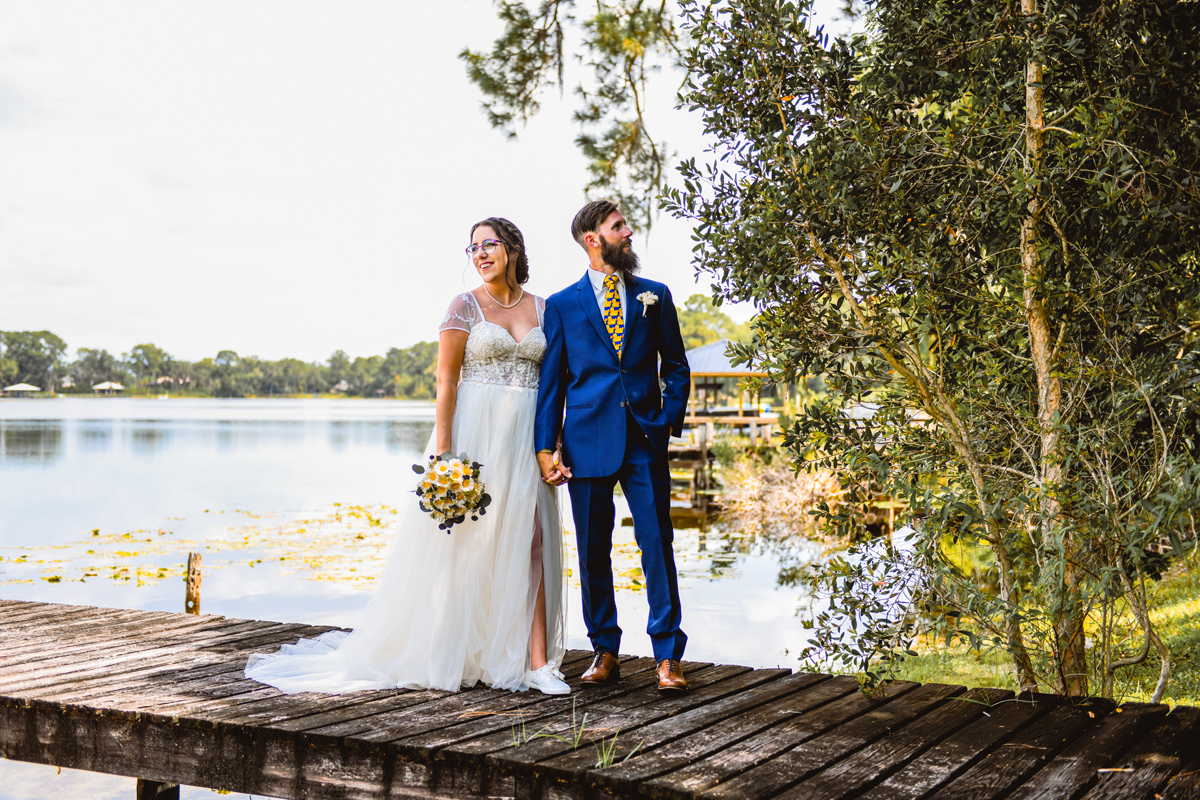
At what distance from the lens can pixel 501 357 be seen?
12.8ft

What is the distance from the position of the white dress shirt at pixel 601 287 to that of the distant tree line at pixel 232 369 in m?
69.2

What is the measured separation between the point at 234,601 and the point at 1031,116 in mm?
12236

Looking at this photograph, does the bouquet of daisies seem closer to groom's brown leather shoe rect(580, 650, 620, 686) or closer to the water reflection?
groom's brown leather shoe rect(580, 650, 620, 686)

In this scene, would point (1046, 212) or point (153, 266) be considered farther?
point (153, 266)

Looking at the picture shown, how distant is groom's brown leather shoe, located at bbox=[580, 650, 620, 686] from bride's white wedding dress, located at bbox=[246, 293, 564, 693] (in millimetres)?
192

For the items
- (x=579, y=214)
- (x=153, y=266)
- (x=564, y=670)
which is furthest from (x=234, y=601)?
(x=153, y=266)

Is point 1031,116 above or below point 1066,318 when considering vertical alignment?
above

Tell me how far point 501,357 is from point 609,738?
1.71 meters

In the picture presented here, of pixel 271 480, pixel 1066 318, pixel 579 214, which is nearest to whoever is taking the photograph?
pixel 1066 318

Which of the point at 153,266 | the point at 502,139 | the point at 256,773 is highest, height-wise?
the point at 153,266

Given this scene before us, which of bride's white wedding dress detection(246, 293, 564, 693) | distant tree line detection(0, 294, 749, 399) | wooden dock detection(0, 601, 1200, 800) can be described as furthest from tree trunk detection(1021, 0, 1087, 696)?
distant tree line detection(0, 294, 749, 399)

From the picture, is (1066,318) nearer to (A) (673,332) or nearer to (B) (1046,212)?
(B) (1046,212)

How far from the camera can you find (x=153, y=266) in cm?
7125

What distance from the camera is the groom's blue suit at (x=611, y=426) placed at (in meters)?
3.69
